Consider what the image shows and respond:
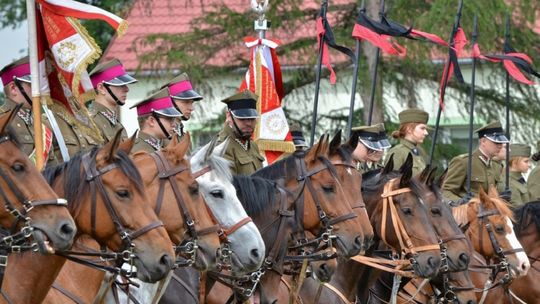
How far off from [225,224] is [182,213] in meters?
0.40

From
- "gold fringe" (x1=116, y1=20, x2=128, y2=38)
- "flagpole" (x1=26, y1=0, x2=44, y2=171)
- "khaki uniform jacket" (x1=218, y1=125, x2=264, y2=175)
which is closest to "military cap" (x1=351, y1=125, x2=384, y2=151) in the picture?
"khaki uniform jacket" (x1=218, y1=125, x2=264, y2=175)

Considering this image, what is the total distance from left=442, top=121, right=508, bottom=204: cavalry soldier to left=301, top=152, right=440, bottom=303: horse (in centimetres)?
340

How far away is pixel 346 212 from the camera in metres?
11.4

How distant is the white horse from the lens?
988 cm

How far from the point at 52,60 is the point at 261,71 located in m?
4.48

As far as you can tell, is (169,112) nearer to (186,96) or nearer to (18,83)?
(186,96)

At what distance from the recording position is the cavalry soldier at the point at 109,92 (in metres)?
11.4

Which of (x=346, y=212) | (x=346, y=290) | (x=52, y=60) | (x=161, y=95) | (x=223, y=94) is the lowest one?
(x=223, y=94)

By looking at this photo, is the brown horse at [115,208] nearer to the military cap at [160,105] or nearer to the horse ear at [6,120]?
the horse ear at [6,120]

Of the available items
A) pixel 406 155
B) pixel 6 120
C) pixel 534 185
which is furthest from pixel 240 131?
pixel 534 185

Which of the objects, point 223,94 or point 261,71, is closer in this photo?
point 261,71

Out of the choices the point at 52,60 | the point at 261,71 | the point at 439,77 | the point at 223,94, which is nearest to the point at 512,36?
the point at 439,77

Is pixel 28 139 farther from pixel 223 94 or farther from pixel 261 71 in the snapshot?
pixel 223 94

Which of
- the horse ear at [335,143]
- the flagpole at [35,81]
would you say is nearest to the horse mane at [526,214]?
the horse ear at [335,143]
